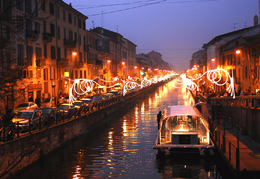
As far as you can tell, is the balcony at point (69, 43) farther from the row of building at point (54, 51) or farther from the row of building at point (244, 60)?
the row of building at point (244, 60)

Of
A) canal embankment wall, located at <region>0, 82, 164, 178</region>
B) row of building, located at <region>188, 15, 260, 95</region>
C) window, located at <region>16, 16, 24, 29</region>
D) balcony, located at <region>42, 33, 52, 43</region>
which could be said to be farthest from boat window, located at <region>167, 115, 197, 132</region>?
balcony, located at <region>42, 33, 52, 43</region>

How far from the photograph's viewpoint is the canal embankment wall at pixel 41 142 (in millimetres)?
13398

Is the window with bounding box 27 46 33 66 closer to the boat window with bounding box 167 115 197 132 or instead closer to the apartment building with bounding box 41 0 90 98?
the apartment building with bounding box 41 0 90 98

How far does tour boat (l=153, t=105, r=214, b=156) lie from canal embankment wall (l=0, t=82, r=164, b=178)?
235 inches

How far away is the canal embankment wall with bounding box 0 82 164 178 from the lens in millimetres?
13398

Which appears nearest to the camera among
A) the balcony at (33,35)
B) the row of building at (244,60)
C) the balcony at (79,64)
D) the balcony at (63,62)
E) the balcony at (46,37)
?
the row of building at (244,60)

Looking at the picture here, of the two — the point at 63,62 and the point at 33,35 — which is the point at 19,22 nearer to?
the point at 33,35

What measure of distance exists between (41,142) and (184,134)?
291 inches

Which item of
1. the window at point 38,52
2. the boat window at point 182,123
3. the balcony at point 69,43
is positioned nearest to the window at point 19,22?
the boat window at point 182,123

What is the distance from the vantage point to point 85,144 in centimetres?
2283

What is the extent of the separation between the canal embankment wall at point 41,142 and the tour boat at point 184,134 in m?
5.98

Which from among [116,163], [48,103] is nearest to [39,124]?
[116,163]

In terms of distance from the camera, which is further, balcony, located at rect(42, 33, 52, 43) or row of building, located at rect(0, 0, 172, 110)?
balcony, located at rect(42, 33, 52, 43)

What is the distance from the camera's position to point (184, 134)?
1612 centimetres
